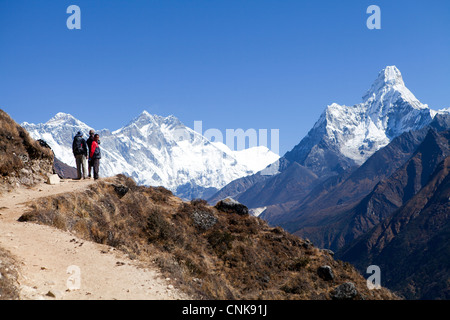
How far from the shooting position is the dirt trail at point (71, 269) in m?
13.1

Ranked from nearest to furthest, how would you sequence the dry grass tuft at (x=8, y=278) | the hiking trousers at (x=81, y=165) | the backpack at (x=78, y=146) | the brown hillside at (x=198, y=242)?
the dry grass tuft at (x=8, y=278) < the brown hillside at (x=198, y=242) < the backpack at (x=78, y=146) < the hiking trousers at (x=81, y=165)

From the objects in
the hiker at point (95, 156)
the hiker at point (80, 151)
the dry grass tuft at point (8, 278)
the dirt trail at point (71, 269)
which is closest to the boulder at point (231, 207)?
the hiker at point (95, 156)

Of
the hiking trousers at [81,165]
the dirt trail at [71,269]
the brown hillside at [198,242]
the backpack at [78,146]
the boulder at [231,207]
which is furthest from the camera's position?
the boulder at [231,207]

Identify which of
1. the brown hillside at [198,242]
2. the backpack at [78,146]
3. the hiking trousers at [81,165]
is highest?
the backpack at [78,146]

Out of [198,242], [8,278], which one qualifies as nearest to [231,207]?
[198,242]

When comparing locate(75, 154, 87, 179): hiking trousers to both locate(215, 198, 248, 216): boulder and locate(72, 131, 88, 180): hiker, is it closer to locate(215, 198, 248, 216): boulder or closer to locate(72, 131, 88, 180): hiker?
locate(72, 131, 88, 180): hiker

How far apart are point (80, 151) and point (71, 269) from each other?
53.6 feet

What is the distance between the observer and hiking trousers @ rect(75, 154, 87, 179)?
30.0m

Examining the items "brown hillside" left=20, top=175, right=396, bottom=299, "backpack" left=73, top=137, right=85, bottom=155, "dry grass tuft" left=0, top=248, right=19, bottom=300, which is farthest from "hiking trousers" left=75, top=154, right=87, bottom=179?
"dry grass tuft" left=0, top=248, right=19, bottom=300

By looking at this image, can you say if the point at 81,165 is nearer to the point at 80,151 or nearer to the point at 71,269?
the point at 80,151

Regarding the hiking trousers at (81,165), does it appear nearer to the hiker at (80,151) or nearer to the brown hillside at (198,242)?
the hiker at (80,151)

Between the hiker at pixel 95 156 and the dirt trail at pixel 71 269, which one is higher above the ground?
the hiker at pixel 95 156

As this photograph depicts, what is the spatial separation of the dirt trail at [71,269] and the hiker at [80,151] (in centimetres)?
1025
